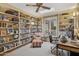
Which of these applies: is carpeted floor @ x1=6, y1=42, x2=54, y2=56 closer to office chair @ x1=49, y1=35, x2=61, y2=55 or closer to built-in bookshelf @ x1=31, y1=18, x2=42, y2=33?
office chair @ x1=49, y1=35, x2=61, y2=55

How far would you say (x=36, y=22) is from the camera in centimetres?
281

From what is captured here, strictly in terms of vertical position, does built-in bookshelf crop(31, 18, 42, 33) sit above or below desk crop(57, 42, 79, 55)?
above

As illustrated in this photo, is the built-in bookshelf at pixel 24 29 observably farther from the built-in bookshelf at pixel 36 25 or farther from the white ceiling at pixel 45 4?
the white ceiling at pixel 45 4

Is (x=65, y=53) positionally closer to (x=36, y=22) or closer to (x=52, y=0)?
(x=36, y=22)

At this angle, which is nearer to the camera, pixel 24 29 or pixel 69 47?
pixel 69 47

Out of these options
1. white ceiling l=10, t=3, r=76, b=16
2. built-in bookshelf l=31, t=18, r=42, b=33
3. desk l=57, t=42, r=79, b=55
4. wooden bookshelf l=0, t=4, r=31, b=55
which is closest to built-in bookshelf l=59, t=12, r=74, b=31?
white ceiling l=10, t=3, r=76, b=16

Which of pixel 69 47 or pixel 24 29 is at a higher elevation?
pixel 24 29

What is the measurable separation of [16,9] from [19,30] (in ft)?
1.53

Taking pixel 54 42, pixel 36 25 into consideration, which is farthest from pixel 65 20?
pixel 36 25

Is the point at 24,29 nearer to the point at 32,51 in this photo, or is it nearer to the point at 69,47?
the point at 32,51

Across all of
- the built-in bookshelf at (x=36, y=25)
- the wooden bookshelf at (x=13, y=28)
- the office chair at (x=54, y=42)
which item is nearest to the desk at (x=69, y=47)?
the office chair at (x=54, y=42)

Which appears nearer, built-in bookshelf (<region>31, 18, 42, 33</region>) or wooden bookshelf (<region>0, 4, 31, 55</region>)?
Answer: wooden bookshelf (<region>0, 4, 31, 55</region>)

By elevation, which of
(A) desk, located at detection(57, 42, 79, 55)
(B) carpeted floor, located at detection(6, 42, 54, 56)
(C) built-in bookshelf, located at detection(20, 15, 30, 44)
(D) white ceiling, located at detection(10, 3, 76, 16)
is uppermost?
(D) white ceiling, located at detection(10, 3, 76, 16)

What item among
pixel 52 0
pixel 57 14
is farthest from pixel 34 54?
pixel 52 0
